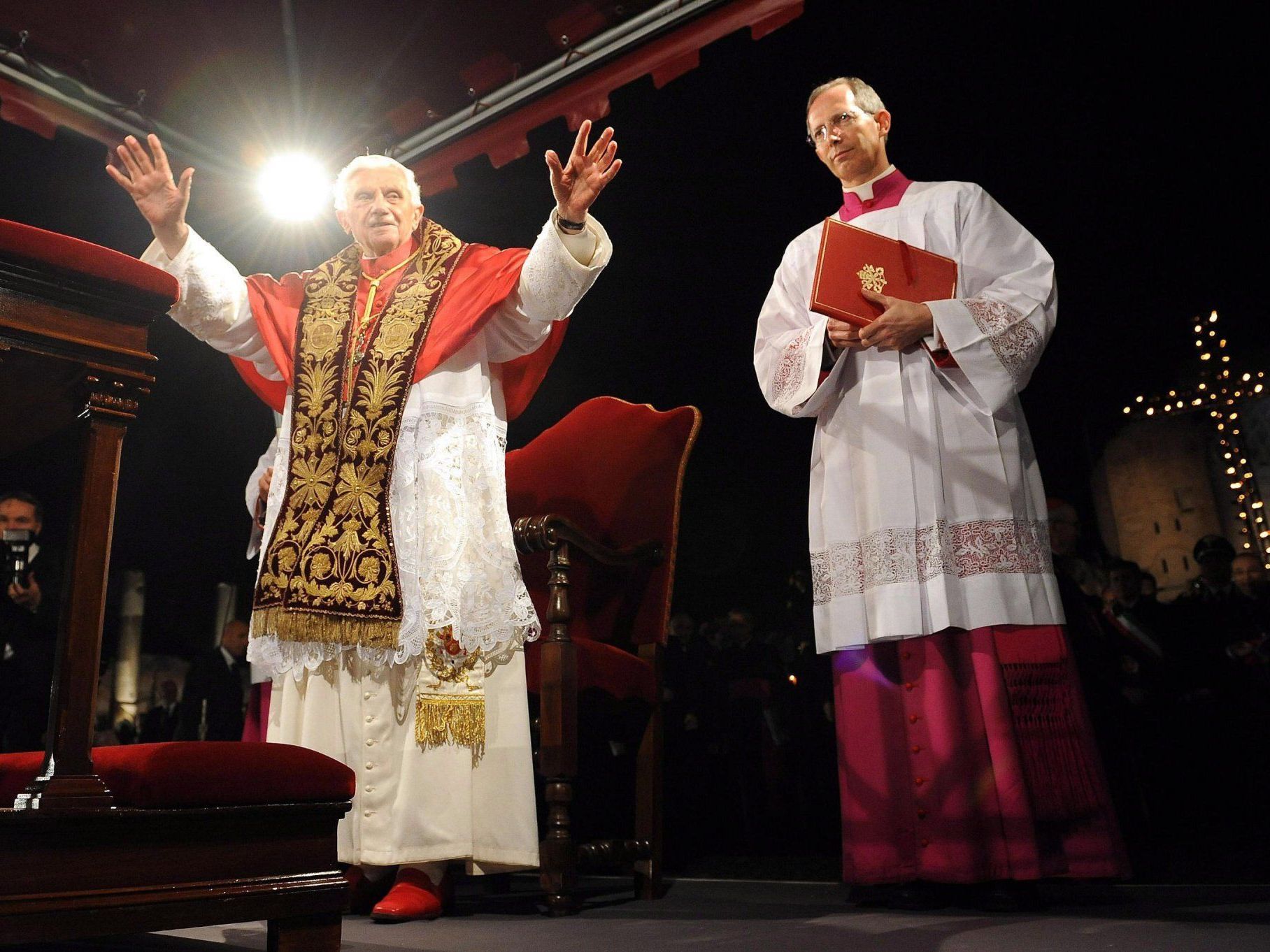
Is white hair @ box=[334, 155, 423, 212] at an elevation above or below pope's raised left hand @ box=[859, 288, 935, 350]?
above

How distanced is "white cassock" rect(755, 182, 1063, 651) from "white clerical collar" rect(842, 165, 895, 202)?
0.10 m

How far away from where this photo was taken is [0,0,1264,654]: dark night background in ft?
13.0

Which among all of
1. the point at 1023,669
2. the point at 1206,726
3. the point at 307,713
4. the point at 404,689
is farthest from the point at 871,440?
the point at 1206,726

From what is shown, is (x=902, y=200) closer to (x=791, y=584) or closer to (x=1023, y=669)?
(x=1023, y=669)

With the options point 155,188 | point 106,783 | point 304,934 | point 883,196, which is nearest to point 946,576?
point 883,196

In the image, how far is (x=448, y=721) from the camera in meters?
2.60

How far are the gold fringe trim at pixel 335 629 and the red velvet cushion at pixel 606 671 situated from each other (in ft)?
1.30

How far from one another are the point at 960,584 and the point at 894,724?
0.40m

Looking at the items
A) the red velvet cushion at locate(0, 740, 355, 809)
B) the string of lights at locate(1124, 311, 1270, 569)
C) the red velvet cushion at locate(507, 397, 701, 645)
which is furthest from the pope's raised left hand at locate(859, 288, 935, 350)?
the string of lights at locate(1124, 311, 1270, 569)

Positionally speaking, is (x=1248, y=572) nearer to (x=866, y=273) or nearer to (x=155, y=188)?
(x=866, y=273)

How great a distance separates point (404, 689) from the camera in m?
2.65

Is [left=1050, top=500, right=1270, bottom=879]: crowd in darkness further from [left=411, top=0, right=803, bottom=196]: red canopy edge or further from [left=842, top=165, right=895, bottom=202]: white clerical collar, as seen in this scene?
[left=411, top=0, right=803, bottom=196]: red canopy edge

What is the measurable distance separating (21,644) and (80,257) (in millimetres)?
3549

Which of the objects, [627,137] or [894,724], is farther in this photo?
[627,137]
